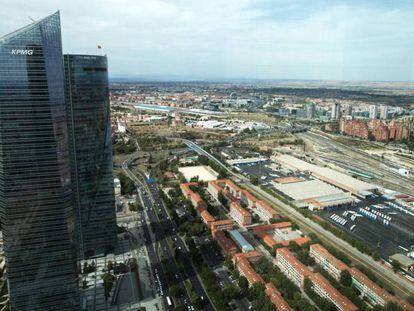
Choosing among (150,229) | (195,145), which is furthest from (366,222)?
(195,145)

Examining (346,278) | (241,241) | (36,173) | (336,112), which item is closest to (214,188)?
(241,241)

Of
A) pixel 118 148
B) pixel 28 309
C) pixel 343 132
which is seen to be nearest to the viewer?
pixel 28 309

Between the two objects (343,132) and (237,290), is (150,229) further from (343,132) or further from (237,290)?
(343,132)

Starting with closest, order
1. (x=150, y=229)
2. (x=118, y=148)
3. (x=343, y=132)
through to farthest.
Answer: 1. (x=150, y=229)
2. (x=118, y=148)
3. (x=343, y=132)

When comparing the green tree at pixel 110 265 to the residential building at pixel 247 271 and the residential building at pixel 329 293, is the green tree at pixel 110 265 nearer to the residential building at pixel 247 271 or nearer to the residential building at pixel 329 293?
the residential building at pixel 247 271

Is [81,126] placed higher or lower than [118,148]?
higher

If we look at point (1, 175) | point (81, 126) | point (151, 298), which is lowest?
point (151, 298)

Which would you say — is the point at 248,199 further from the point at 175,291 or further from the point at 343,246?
the point at 175,291
